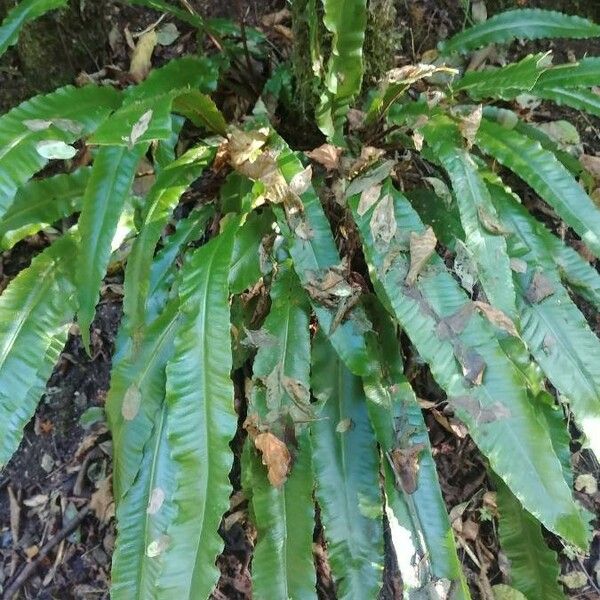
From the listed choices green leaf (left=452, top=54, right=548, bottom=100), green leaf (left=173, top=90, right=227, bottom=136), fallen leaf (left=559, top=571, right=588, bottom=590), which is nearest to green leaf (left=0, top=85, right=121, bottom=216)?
green leaf (left=173, top=90, right=227, bottom=136)

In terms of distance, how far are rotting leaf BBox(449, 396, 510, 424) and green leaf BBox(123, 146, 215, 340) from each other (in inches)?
28.2

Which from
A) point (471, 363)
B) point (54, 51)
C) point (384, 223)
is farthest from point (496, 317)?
point (54, 51)

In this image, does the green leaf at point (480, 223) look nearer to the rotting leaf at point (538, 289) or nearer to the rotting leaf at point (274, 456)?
the rotting leaf at point (538, 289)

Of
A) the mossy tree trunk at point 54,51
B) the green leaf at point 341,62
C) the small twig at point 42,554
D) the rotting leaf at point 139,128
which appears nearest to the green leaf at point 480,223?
the green leaf at point 341,62

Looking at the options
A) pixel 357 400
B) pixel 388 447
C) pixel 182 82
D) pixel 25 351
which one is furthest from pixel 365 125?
pixel 25 351

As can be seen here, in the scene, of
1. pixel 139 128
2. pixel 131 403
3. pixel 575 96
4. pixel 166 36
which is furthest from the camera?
pixel 166 36

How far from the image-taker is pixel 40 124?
Answer: 4.84 feet

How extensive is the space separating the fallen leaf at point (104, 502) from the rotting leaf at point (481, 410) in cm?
114

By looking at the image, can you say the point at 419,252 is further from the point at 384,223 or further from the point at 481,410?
the point at 481,410

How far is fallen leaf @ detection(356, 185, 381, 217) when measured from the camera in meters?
1.61

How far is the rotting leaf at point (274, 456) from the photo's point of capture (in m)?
1.53

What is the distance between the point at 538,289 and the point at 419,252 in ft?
0.96

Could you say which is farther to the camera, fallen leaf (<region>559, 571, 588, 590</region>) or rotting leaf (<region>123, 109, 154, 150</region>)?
fallen leaf (<region>559, 571, 588, 590</region>)

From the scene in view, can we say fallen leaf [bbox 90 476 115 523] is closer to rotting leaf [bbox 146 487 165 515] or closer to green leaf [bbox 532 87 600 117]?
rotting leaf [bbox 146 487 165 515]
